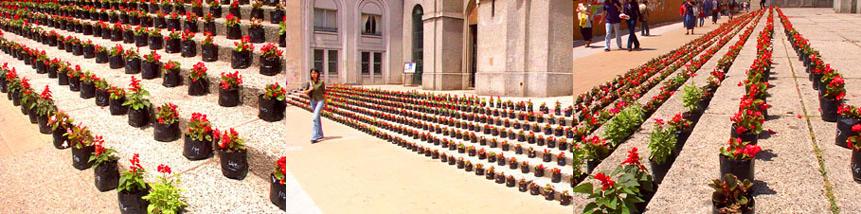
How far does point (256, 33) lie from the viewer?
9.16 metres

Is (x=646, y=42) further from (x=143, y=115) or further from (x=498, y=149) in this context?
(x=143, y=115)

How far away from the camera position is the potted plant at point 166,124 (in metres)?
6.64

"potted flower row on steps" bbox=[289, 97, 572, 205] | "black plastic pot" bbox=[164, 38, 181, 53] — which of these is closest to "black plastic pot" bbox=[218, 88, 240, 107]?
"potted flower row on steps" bbox=[289, 97, 572, 205]

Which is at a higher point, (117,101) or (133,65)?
(133,65)

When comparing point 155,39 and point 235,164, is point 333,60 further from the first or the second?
point 155,39

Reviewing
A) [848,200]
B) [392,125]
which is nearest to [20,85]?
[392,125]

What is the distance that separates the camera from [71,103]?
9438 mm

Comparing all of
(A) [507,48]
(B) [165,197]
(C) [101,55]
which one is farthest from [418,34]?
(B) [165,197]

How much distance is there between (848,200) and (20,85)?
1222cm

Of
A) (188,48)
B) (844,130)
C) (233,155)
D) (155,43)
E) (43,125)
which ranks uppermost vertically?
(155,43)

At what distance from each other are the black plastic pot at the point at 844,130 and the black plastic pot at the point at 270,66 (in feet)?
19.7

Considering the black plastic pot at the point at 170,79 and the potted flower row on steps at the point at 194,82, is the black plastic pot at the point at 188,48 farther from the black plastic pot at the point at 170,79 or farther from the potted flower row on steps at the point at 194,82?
the black plastic pot at the point at 170,79

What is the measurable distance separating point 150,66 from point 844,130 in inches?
361

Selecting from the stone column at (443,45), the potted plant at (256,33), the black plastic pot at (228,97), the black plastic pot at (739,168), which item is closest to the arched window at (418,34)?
the stone column at (443,45)
